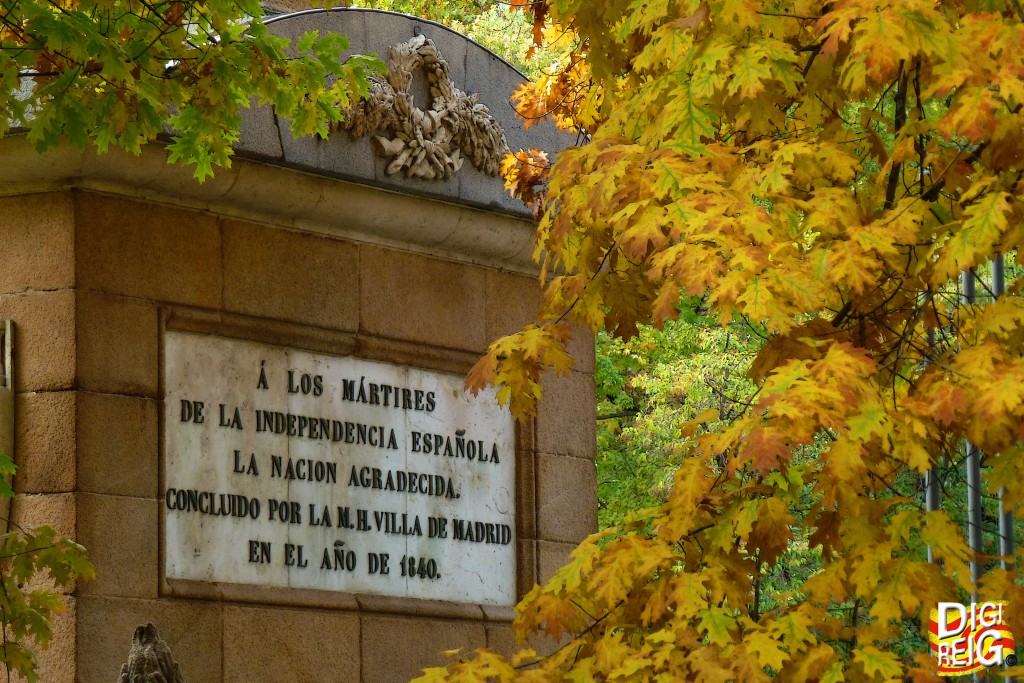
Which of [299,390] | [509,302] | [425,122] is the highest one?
[425,122]

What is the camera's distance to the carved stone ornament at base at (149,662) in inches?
258

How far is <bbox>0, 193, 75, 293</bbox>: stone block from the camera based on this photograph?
7.59m

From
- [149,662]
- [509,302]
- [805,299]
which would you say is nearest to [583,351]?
[509,302]

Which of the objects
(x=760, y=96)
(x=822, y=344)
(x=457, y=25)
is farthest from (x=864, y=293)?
(x=457, y=25)

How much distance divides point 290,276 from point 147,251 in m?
0.82

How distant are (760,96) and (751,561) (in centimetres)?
143

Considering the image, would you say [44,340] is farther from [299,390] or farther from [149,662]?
[149,662]

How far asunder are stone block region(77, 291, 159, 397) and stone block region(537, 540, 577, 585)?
2.54 meters

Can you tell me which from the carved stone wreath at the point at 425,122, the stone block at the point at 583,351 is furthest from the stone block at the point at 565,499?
the carved stone wreath at the point at 425,122

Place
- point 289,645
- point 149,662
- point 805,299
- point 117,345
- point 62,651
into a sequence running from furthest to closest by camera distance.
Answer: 1. point 289,645
2. point 117,345
3. point 62,651
4. point 149,662
5. point 805,299

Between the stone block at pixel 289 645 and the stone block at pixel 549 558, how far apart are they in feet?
4.39

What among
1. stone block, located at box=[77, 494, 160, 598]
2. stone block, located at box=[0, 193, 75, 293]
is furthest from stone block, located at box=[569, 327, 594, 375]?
stone block, located at box=[0, 193, 75, 293]

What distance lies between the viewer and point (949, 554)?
14.7 feet

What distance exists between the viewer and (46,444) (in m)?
7.42
